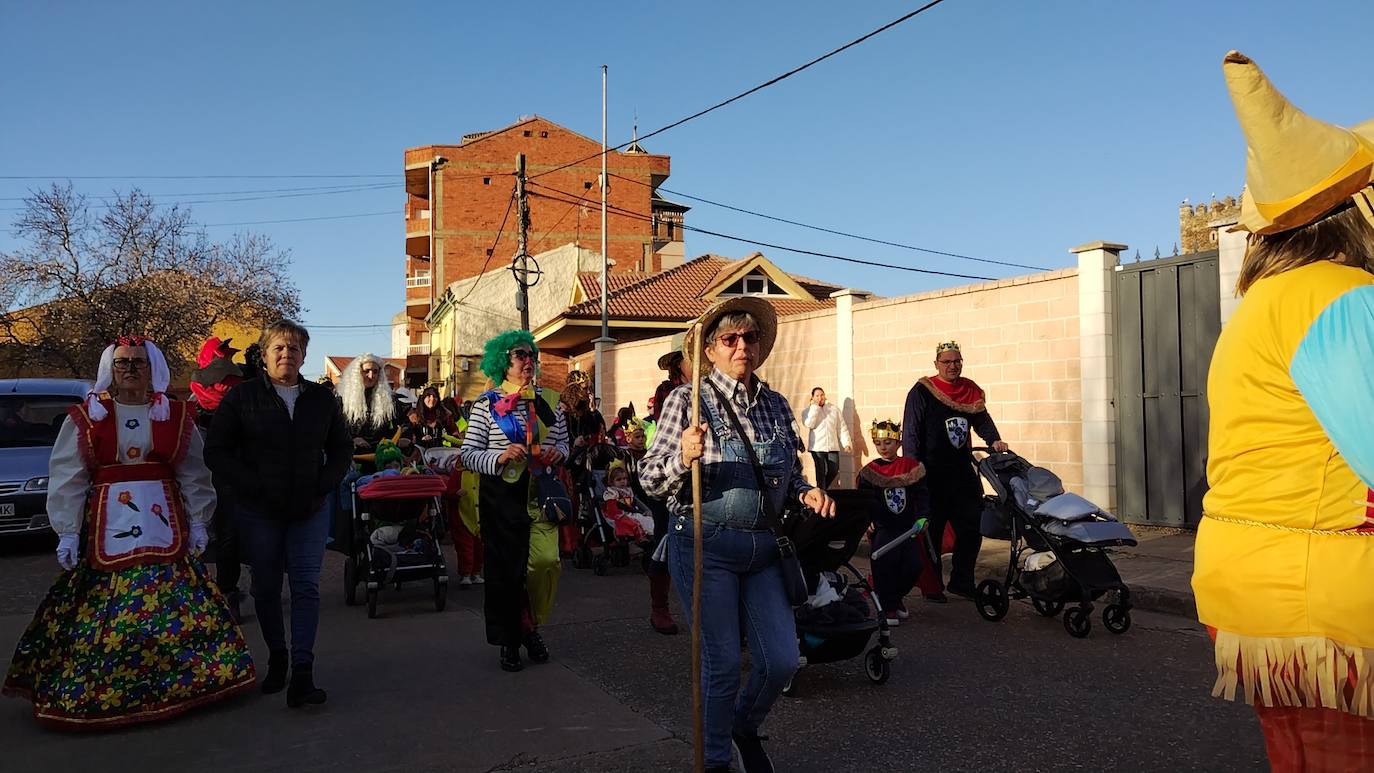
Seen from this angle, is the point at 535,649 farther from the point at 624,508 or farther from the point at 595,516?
the point at 624,508

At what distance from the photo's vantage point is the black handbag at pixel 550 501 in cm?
605

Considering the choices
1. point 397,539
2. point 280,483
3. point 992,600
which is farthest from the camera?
point 397,539

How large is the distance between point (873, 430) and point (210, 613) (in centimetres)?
471

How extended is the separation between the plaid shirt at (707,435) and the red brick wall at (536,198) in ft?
156

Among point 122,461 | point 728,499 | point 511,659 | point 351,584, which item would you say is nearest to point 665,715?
point 511,659

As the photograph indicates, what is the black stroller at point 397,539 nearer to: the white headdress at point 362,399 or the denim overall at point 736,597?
the white headdress at point 362,399

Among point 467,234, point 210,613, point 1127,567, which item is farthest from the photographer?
point 467,234

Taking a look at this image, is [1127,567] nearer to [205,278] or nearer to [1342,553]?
[1342,553]

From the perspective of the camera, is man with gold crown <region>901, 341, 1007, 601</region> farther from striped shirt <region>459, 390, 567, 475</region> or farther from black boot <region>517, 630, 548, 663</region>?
black boot <region>517, 630, 548, 663</region>

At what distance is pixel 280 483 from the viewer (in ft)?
17.6

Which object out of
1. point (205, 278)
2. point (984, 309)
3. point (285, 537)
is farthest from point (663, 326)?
point (285, 537)

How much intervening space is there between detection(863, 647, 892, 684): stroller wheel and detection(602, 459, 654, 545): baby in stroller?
159 inches

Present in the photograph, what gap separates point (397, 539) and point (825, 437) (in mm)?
7464

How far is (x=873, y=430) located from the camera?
25.6ft
